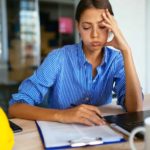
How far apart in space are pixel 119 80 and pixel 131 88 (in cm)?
13

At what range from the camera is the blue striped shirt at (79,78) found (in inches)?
49.6

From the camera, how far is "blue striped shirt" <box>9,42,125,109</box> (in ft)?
4.13

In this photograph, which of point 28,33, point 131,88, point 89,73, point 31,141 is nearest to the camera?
point 31,141

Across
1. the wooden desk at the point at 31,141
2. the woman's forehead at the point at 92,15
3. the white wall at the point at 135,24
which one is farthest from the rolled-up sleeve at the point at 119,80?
the white wall at the point at 135,24

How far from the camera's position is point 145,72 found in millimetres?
2686

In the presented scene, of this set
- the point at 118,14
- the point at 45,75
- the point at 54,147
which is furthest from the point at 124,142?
the point at 118,14

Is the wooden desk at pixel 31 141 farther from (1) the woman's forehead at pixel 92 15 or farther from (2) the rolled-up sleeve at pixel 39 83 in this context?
(1) the woman's forehead at pixel 92 15

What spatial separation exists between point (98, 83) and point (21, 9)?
456 cm

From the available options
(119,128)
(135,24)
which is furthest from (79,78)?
(135,24)

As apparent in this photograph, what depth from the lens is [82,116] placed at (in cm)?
92

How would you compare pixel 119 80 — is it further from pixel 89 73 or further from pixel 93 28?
pixel 93 28

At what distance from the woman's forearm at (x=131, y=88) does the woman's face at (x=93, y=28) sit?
13cm

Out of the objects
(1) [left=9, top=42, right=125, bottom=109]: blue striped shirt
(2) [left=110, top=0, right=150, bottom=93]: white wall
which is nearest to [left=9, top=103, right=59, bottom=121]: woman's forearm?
(1) [left=9, top=42, right=125, bottom=109]: blue striped shirt

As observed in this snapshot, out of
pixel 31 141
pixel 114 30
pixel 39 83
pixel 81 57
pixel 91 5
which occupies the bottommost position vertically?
pixel 31 141
